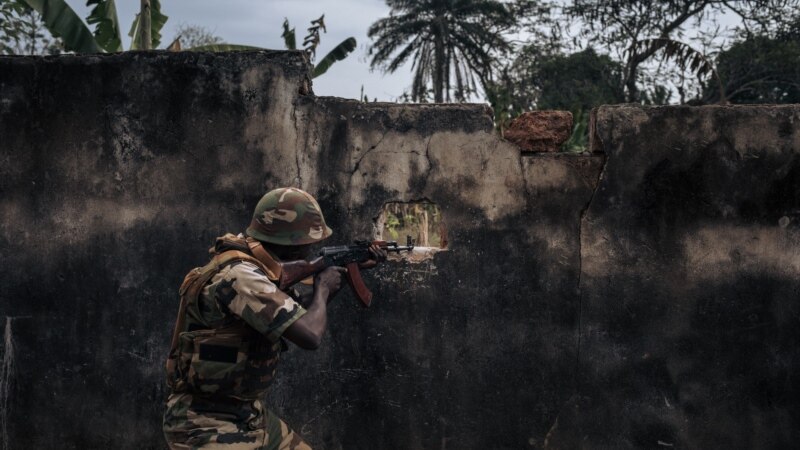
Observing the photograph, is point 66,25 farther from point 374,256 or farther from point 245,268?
point 245,268

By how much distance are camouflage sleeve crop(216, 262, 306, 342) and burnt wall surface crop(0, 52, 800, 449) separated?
1192mm

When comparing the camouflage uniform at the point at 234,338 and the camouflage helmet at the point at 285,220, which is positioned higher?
the camouflage helmet at the point at 285,220

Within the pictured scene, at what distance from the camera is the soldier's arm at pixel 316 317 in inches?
103

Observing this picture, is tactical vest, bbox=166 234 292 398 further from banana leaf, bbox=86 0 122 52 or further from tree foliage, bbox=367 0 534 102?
tree foliage, bbox=367 0 534 102

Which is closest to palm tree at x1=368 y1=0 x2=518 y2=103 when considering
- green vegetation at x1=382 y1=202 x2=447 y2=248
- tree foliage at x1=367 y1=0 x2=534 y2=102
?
tree foliage at x1=367 y1=0 x2=534 y2=102

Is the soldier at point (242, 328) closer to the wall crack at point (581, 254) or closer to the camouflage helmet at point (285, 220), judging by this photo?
the camouflage helmet at point (285, 220)

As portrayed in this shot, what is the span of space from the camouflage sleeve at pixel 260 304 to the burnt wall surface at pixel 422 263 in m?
1.19

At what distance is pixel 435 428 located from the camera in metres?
3.80

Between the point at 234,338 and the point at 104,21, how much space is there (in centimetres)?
454

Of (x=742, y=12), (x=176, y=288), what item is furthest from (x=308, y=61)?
(x=742, y=12)

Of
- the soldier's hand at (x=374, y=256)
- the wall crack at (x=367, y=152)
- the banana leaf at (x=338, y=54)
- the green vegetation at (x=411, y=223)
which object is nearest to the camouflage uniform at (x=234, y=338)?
the soldier's hand at (x=374, y=256)

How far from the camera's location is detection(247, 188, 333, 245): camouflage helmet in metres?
2.80

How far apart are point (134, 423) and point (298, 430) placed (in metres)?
0.81

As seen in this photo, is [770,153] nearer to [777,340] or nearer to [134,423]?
[777,340]
